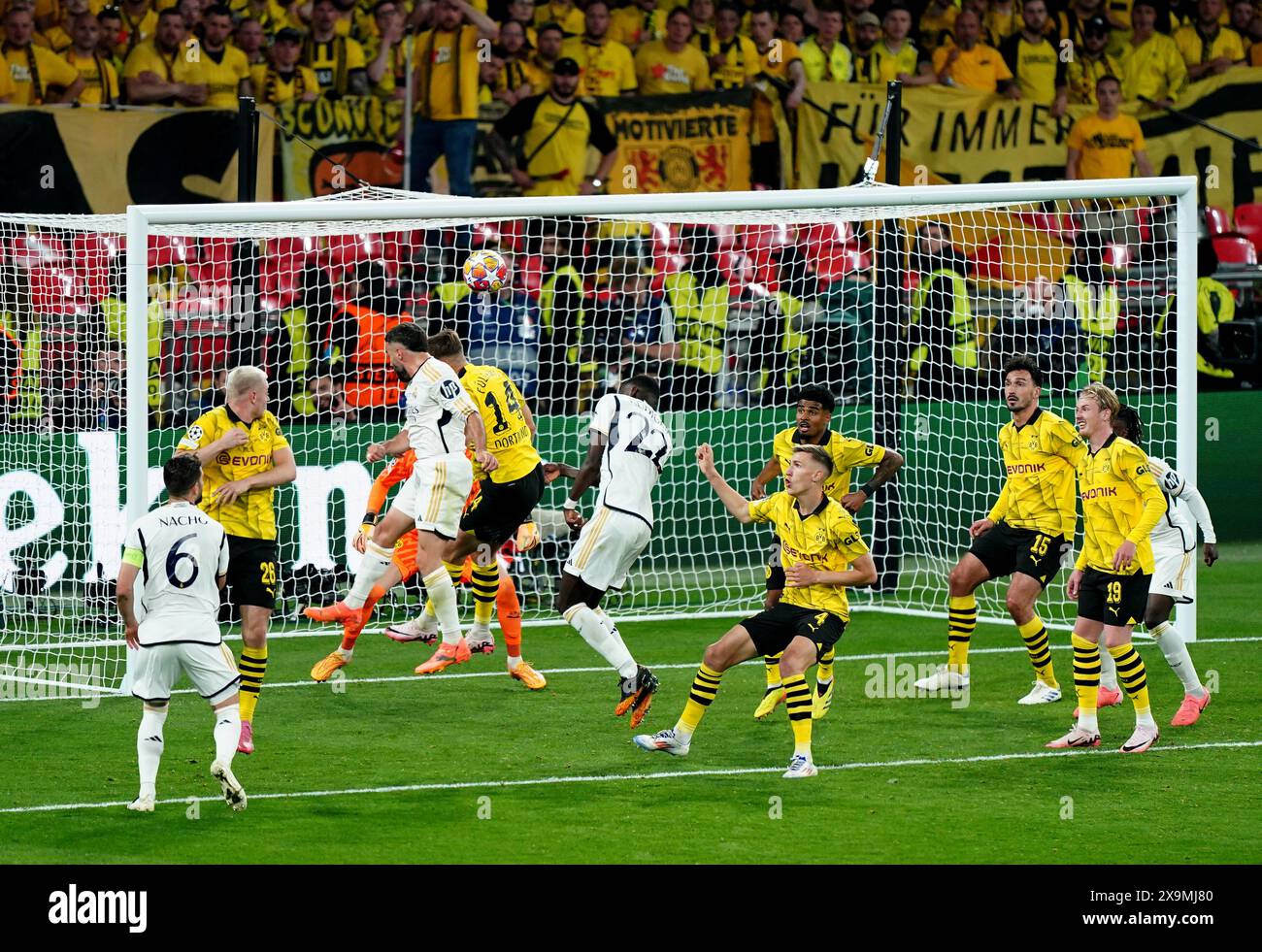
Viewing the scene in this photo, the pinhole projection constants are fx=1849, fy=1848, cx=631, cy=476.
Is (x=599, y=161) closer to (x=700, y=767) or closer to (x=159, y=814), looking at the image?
(x=700, y=767)

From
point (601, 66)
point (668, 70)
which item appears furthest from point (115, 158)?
point (668, 70)

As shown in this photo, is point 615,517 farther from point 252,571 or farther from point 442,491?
point 252,571

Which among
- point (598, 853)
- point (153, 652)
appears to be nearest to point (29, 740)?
→ point (153, 652)

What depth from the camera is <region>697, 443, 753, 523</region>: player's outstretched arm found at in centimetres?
890

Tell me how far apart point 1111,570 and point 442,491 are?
389cm

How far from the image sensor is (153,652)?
8.01 m

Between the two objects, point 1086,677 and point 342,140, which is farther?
point 342,140

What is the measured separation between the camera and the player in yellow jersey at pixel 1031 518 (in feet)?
34.5

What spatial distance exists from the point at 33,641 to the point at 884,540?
255 inches

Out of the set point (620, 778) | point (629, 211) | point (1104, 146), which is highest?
point (1104, 146)

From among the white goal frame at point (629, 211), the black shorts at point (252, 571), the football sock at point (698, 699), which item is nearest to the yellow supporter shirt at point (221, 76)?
the white goal frame at point (629, 211)

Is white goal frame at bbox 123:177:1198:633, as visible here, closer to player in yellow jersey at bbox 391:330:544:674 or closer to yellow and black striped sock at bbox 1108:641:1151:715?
player in yellow jersey at bbox 391:330:544:674

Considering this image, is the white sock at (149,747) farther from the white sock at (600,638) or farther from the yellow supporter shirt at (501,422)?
the yellow supporter shirt at (501,422)

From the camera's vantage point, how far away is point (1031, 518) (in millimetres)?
10594
